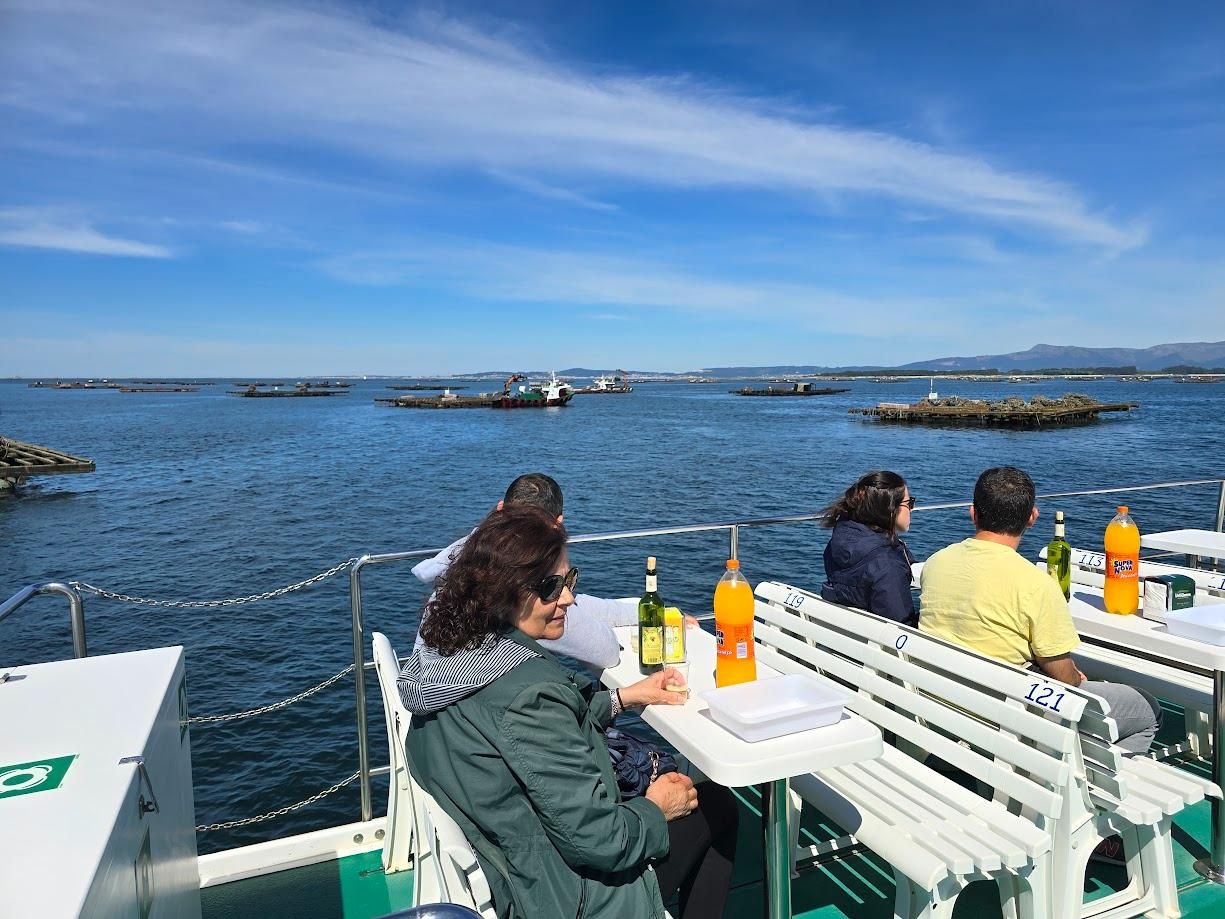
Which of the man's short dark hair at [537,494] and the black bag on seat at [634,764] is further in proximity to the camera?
the man's short dark hair at [537,494]

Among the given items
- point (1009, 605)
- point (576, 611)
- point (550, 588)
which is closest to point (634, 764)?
point (576, 611)

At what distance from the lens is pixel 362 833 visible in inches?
133

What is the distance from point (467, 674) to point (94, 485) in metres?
38.9

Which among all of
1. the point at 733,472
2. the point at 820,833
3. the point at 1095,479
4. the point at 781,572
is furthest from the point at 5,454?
the point at 1095,479

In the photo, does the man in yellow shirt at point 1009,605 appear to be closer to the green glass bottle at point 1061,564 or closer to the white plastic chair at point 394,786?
the green glass bottle at point 1061,564

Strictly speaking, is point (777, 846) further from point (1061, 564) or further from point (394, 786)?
point (1061, 564)

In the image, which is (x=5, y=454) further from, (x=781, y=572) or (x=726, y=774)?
(x=726, y=774)

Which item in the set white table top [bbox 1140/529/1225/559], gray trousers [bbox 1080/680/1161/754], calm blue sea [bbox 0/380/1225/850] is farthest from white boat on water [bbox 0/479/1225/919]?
calm blue sea [bbox 0/380/1225/850]

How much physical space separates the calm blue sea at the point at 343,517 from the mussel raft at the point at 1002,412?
12.3ft

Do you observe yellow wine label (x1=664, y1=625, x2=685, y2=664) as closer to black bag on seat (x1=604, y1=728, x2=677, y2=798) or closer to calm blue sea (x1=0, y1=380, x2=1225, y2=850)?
black bag on seat (x1=604, y1=728, x2=677, y2=798)

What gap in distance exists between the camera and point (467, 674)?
1763 millimetres

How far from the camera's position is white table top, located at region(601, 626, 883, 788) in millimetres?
1984

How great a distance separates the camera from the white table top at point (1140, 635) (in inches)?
112

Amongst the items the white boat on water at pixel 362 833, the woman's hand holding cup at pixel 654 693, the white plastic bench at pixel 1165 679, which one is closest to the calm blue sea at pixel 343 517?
the white boat on water at pixel 362 833
